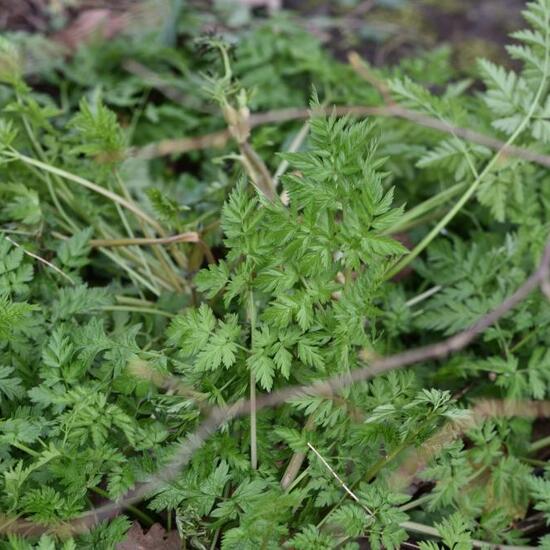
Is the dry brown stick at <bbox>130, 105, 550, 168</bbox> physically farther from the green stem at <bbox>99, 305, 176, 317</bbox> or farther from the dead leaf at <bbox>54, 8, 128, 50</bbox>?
the dead leaf at <bbox>54, 8, 128, 50</bbox>

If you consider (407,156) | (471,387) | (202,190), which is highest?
(407,156)

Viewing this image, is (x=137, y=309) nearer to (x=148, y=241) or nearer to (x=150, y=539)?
(x=148, y=241)

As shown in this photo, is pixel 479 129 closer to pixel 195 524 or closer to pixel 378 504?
pixel 378 504

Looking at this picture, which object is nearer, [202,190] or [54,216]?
[54,216]

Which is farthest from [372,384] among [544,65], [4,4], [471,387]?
[4,4]

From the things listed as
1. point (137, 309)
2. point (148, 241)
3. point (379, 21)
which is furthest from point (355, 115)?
point (379, 21)

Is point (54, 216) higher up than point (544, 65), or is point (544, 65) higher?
point (544, 65)
